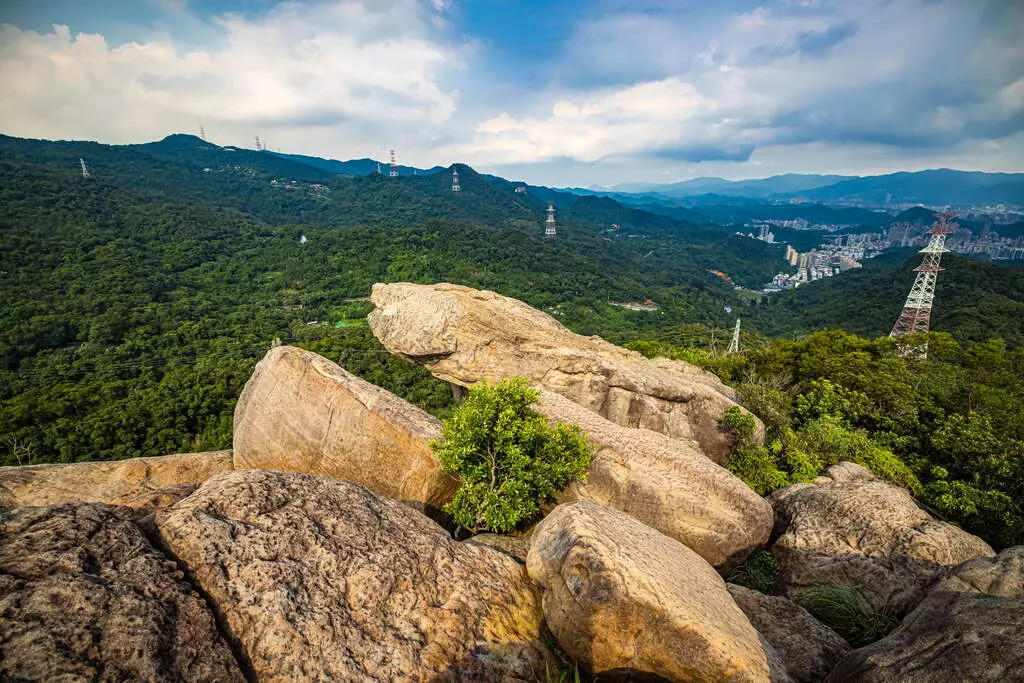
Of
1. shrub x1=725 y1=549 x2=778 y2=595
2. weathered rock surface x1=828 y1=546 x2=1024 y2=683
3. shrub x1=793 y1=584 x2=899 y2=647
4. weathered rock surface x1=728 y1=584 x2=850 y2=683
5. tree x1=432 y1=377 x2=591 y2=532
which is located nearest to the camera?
weathered rock surface x1=828 y1=546 x2=1024 y2=683

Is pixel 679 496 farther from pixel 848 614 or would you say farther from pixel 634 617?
pixel 634 617

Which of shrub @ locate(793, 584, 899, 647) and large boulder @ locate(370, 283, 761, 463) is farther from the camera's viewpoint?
large boulder @ locate(370, 283, 761, 463)

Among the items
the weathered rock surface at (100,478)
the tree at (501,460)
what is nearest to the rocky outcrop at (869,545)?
the tree at (501,460)

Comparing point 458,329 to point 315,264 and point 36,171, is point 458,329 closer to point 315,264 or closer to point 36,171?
point 315,264

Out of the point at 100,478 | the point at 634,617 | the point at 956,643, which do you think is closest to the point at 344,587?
the point at 634,617

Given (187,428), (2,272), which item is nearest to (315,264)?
(2,272)

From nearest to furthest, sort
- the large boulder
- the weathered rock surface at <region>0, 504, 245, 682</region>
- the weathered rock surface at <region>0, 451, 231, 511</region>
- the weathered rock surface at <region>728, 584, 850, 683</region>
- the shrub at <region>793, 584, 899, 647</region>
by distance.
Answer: the weathered rock surface at <region>0, 504, 245, 682</region> < the weathered rock surface at <region>728, 584, 850, 683</region> < the shrub at <region>793, 584, 899, 647</region> < the weathered rock surface at <region>0, 451, 231, 511</region> < the large boulder

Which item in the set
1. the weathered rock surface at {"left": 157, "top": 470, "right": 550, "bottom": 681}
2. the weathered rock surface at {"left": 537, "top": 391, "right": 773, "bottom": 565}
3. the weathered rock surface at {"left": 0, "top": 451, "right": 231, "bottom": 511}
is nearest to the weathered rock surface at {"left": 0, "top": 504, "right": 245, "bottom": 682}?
the weathered rock surface at {"left": 157, "top": 470, "right": 550, "bottom": 681}

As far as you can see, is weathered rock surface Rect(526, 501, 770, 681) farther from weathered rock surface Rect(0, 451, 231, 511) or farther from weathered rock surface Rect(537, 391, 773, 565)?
weathered rock surface Rect(0, 451, 231, 511)
